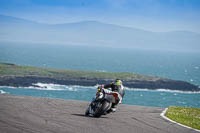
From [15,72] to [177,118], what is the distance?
112 meters

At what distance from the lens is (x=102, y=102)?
1573cm

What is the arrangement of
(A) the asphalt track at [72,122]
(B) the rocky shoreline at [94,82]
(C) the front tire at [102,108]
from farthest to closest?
(B) the rocky shoreline at [94,82], (C) the front tire at [102,108], (A) the asphalt track at [72,122]

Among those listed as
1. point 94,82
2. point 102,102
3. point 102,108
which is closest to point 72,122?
point 102,108

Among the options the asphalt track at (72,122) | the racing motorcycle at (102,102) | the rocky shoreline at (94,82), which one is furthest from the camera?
the rocky shoreline at (94,82)

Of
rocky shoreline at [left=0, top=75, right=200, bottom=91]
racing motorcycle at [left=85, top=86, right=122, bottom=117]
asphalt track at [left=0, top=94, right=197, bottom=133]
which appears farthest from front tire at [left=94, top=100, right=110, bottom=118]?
rocky shoreline at [left=0, top=75, right=200, bottom=91]

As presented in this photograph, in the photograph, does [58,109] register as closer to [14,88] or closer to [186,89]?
[14,88]

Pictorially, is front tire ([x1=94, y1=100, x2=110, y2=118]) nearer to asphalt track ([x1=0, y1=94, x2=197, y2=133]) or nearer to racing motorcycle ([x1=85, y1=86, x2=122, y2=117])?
racing motorcycle ([x1=85, y1=86, x2=122, y2=117])

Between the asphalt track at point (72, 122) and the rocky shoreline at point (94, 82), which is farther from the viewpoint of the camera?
the rocky shoreline at point (94, 82)

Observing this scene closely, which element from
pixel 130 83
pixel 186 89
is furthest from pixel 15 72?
pixel 186 89

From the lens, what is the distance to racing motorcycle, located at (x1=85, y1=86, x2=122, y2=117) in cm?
1560

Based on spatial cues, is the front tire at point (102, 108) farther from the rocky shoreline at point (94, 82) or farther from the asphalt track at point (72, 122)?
the rocky shoreline at point (94, 82)

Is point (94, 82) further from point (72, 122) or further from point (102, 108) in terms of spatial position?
point (72, 122)

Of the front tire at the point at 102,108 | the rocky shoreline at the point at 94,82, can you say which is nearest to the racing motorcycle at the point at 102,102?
the front tire at the point at 102,108

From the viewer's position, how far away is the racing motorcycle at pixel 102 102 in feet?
51.2
